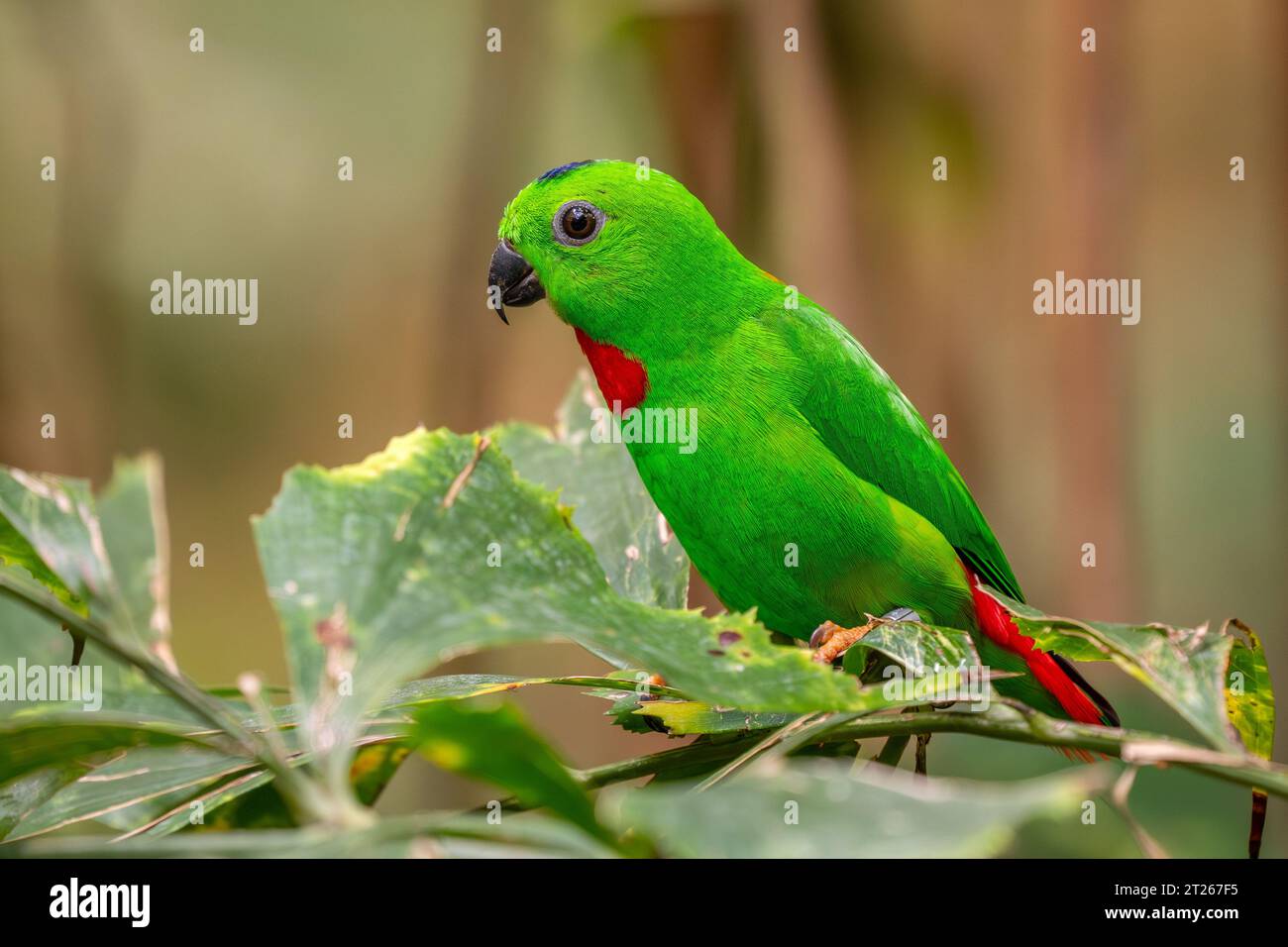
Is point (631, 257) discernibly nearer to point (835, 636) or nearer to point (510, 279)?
point (510, 279)

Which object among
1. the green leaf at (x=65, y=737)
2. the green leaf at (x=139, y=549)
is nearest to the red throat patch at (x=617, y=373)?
the green leaf at (x=139, y=549)

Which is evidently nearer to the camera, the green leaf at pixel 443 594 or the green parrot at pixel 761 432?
the green leaf at pixel 443 594

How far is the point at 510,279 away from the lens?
1726 millimetres

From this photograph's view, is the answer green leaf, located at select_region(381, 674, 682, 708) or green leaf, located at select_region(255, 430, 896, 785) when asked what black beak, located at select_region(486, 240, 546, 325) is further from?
green leaf, located at select_region(255, 430, 896, 785)

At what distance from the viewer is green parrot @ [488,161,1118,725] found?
144 cm

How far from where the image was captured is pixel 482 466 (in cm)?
60

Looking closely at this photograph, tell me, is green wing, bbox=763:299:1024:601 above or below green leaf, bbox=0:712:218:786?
above

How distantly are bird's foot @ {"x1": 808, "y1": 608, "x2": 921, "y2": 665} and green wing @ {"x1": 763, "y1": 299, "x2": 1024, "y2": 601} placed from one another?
188 millimetres

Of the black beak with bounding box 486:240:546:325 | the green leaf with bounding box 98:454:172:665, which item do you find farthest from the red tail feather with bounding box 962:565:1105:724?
the green leaf with bounding box 98:454:172:665

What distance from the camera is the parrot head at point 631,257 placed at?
1.58m

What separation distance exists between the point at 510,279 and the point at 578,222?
16 cm

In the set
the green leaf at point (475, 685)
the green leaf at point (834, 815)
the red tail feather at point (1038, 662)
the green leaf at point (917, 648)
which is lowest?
the red tail feather at point (1038, 662)

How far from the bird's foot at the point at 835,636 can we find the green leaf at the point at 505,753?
0.69 metres

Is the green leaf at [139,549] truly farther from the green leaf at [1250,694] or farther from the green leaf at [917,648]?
the green leaf at [1250,694]
